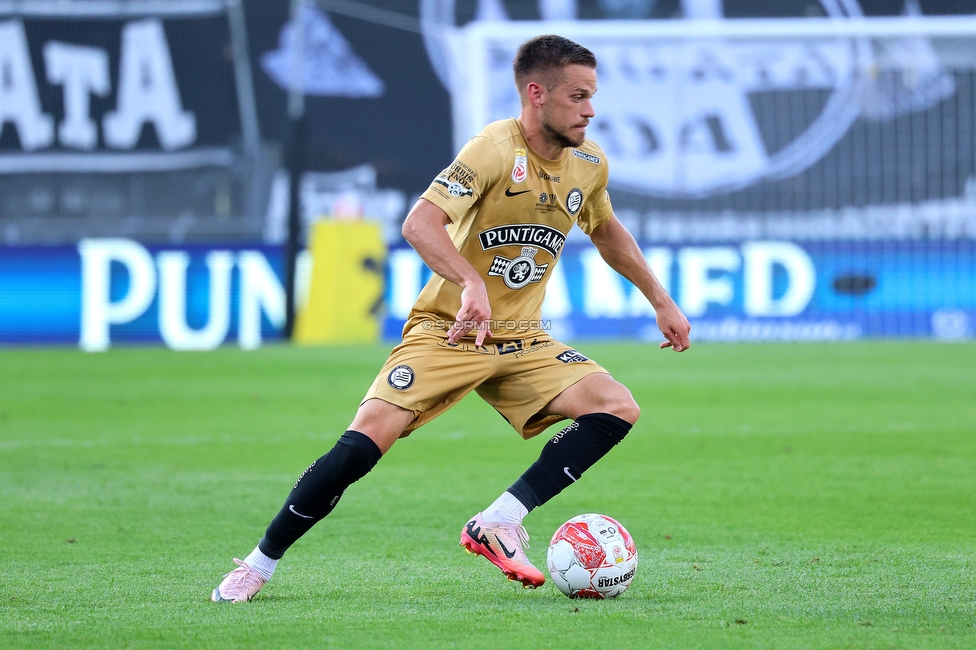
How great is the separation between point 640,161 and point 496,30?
10.7ft

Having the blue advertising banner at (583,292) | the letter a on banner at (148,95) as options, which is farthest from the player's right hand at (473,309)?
the letter a on banner at (148,95)

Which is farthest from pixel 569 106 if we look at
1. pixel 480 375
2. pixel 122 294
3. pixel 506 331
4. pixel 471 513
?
pixel 122 294

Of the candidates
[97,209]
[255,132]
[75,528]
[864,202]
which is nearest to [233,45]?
[255,132]

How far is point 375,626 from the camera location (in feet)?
12.6

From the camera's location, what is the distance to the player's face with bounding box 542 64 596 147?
178 inches

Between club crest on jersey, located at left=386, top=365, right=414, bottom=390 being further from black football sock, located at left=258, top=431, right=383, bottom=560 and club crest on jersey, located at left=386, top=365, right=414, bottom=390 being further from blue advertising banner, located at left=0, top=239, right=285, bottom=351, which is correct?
blue advertising banner, located at left=0, top=239, right=285, bottom=351

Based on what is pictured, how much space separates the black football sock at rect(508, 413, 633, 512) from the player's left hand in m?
0.43

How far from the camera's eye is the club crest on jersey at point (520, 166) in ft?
14.9

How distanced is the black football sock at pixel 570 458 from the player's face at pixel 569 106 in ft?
3.29

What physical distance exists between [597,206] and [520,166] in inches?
19.7

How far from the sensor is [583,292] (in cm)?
1773

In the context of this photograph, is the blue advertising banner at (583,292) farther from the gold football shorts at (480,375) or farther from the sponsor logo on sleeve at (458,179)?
the sponsor logo on sleeve at (458,179)

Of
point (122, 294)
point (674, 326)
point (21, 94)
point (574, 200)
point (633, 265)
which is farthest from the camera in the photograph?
point (21, 94)

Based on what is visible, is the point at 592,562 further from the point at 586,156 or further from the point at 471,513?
the point at 471,513
